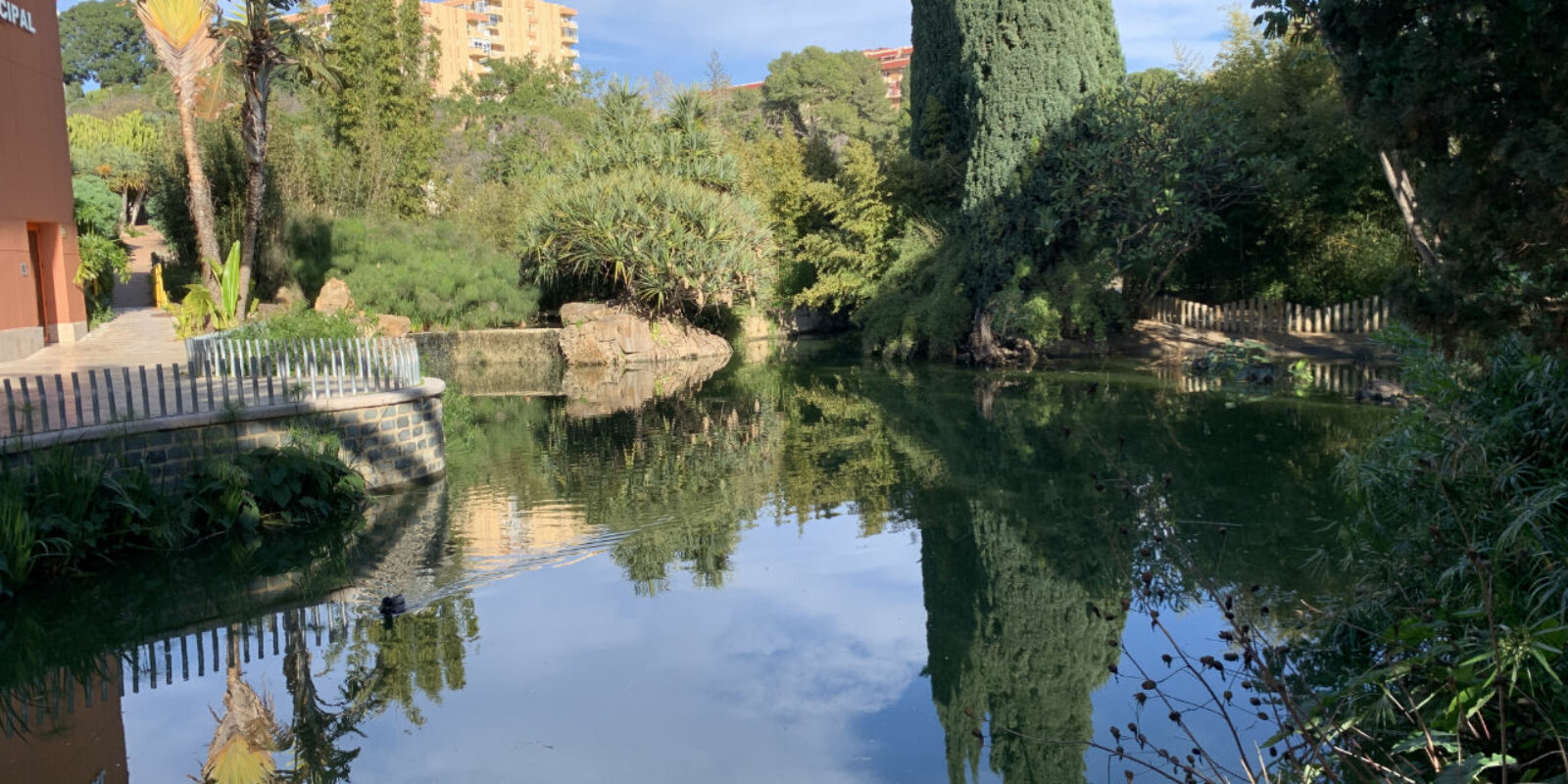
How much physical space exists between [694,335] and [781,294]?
4467 mm

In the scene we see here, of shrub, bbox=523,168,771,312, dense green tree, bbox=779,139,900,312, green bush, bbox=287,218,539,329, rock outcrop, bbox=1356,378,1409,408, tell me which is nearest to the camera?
rock outcrop, bbox=1356,378,1409,408

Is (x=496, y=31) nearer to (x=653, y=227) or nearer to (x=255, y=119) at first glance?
(x=653, y=227)

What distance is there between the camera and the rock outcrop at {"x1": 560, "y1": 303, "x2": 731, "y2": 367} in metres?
Answer: 25.8

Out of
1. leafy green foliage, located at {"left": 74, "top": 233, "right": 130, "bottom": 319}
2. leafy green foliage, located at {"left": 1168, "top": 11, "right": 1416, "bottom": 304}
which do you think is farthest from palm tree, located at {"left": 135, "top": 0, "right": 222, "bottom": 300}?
leafy green foliage, located at {"left": 1168, "top": 11, "right": 1416, "bottom": 304}

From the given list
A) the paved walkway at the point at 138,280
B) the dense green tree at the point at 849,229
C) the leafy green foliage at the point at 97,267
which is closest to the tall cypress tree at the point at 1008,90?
the dense green tree at the point at 849,229

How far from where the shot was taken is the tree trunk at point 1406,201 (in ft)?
22.0

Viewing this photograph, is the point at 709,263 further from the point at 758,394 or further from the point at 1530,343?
→ the point at 1530,343

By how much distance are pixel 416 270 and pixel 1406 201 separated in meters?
22.3

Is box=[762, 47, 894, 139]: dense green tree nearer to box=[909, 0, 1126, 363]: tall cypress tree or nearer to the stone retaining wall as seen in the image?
box=[909, 0, 1126, 363]: tall cypress tree

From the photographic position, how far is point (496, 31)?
87.9 metres

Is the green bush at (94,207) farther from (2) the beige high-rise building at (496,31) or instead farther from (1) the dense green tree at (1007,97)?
(2) the beige high-rise building at (496,31)

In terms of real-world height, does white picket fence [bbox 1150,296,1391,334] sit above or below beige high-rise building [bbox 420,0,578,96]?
below

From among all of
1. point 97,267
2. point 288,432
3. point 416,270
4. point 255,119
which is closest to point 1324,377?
point 288,432

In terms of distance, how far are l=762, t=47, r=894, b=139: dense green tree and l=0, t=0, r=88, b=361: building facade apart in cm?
4514
